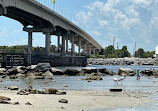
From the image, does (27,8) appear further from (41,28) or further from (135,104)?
(135,104)

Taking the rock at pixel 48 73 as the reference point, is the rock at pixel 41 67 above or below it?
above

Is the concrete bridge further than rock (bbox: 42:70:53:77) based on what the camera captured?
Yes

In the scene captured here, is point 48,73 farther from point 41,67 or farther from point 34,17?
point 34,17

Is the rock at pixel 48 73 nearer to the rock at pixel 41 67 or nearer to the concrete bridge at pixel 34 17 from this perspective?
the rock at pixel 41 67

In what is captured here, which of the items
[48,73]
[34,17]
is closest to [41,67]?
[48,73]

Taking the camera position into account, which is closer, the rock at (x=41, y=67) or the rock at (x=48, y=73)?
the rock at (x=48, y=73)

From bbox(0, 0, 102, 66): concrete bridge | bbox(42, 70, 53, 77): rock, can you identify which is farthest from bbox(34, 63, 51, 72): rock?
bbox(0, 0, 102, 66): concrete bridge

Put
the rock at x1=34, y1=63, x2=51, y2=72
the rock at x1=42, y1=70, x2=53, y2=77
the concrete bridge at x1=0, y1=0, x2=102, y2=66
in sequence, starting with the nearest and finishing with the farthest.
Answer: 1. the rock at x1=42, y1=70, x2=53, y2=77
2. the rock at x1=34, y1=63, x2=51, y2=72
3. the concrete bridge at x1=0, y1=0, x2=102, y2=66

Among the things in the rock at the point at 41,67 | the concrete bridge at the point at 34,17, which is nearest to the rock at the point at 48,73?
the rock at the point at 41,67

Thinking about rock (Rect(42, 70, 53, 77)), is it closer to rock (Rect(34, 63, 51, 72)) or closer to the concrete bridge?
rock (Rect(34, 63, 51, 72))

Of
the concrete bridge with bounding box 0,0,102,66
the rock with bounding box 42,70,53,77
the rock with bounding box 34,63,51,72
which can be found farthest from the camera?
the concrete bridge with bounding box 0,0,102,66

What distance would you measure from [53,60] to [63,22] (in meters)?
19.1

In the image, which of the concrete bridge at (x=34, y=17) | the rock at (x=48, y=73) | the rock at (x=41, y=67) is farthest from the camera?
the concrete bridge at (x=34, y=17)

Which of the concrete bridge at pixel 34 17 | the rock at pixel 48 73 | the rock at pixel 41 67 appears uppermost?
Answer: the concrete bridge at pixel 34 17
